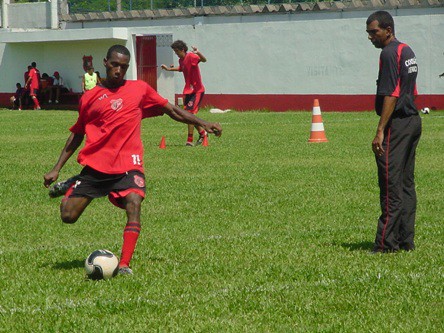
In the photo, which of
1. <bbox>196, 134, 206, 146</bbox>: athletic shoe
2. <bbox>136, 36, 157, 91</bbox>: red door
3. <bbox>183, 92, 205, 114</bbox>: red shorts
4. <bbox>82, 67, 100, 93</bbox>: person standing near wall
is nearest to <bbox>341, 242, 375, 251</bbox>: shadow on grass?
<bbox>196, 134, 206, 146</bbox>: athletic shoe

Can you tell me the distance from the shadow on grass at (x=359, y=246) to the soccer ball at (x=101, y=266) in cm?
232

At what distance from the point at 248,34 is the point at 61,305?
3463 cm

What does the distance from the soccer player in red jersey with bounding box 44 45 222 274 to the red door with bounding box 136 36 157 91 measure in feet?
117

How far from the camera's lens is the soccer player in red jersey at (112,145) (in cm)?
773

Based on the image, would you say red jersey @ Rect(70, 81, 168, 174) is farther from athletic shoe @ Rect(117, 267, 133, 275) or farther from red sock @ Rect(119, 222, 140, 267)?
athletic shoe @ Rect(117, 267, 133, 275)

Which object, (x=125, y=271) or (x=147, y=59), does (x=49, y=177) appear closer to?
(x=125, y=271)

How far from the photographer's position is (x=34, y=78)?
42.8 m

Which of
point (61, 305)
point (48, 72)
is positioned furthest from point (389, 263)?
point (48, 72)

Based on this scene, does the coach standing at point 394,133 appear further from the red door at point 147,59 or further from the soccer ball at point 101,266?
the red door at point 147,59

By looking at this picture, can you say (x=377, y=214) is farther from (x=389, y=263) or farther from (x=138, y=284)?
(x=138, y=284)

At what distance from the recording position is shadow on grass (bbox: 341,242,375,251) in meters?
8.67

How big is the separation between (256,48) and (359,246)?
3188 centimetres

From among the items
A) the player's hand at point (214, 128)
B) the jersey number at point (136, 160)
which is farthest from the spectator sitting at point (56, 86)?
the player's hand at point (214, 128)

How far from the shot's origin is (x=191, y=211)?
11.4 meters
